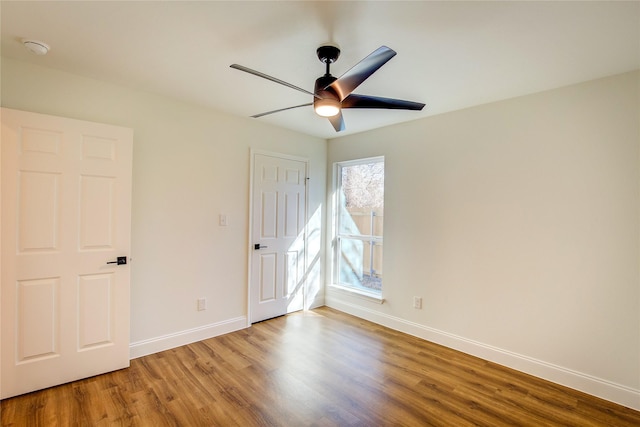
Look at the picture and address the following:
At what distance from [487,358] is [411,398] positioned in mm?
1092

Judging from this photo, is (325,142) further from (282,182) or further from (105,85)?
(105,85)

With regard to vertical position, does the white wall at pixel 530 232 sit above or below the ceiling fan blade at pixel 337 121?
below

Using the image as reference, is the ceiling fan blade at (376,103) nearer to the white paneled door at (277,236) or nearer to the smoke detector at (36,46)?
the white paneled door at (277,236)

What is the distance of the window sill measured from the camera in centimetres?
370

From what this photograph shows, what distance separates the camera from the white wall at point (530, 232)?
2209mm

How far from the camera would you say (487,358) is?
2.81 meters

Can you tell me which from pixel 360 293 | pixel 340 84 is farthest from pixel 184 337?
pixel 340 84

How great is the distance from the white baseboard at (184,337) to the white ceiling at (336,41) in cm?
234

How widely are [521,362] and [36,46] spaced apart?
14.5 ft

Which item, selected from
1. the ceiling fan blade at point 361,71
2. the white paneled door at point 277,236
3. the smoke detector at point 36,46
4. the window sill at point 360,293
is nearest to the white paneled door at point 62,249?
the smoke detector at point 36,46

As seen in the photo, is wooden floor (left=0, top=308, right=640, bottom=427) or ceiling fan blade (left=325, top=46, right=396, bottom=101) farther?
wooden floor (left=0, top=308, right=640, bottom=427)

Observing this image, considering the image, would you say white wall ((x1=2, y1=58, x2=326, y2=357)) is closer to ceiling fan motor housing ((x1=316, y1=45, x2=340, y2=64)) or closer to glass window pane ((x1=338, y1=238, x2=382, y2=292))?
glass window pane ((x1=338, y1=238, x2=382, y2=292))

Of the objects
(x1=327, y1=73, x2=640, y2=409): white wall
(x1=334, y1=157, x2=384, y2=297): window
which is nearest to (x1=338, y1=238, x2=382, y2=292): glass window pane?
(x1=334, y1=157, x2=384, y2=297): window

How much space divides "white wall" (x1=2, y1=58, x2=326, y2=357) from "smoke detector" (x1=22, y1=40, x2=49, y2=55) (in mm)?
344
